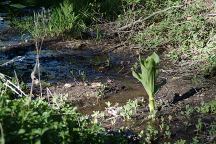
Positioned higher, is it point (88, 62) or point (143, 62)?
point (143, 62)

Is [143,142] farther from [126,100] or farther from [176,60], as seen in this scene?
[176,60]

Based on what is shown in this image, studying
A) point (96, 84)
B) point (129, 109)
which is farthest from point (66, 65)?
point (129, 109)

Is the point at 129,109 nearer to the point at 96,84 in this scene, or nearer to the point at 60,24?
the point at 96,84

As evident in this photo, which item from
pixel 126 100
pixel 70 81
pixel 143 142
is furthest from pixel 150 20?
pixel 143 142

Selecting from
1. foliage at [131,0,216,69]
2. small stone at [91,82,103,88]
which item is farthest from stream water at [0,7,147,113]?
foliage at [131,0,216,69]

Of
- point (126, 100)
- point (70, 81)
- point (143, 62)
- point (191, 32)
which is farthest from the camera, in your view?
point (191, 32)

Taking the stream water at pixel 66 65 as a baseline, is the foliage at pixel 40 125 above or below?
above

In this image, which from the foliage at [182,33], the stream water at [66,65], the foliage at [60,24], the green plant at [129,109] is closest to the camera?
the green plant at [129,109]

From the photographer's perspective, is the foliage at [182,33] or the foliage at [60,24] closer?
the foliage at [182,33]

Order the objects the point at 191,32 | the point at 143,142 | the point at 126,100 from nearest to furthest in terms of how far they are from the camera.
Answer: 1. the point at 143,142
2. the point at 126,100
3. the point at 191,32

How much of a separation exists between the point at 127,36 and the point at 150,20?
66 centimetres

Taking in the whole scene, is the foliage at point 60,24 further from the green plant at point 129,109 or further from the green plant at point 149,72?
the green plant at point 149,72

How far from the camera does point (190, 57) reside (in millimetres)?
7570

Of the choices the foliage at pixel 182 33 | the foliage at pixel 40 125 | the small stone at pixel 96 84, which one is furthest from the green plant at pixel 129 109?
the foliage at pixel 182 33
